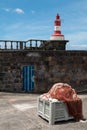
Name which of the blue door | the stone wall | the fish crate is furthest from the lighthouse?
the fish crate

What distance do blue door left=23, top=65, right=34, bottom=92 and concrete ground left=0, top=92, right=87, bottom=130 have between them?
2.68 metres

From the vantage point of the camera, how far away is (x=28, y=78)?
637 inches

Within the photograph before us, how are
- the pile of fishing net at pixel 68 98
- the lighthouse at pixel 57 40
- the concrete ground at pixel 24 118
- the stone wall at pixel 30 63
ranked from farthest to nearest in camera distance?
the lighthouse at pixel 57 40, the stone wall at pixel 30 63, the pile of fishing net at pixel 68 98, the concrete ground at pixel 24 118

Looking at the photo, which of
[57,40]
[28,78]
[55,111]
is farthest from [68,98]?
[57,40]

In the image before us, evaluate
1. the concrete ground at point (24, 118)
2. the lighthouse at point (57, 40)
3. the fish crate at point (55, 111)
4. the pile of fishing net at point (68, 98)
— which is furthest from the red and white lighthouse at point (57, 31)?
the fish crate at point (55, 111)

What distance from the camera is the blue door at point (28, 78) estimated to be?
1617cm

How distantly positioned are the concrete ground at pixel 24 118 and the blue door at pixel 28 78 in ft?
8.79

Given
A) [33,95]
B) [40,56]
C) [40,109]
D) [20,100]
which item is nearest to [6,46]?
[40,56]

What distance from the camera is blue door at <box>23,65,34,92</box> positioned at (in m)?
16.2

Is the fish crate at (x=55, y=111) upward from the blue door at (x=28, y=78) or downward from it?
downward

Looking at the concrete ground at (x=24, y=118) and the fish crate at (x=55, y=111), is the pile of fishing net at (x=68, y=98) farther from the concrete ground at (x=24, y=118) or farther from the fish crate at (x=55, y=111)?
the concrete ground at (x=24, y=118)

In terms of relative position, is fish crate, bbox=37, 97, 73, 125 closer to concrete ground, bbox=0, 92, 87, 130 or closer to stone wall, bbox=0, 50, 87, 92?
concrete ground, bbox=0, 92, 87, 130

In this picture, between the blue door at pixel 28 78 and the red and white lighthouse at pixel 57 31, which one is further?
the red and white lighthouse at pixel 57 31

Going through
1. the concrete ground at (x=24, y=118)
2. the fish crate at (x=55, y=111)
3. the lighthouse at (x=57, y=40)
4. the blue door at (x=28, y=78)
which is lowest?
the concrete ground at (x=24, y=118)
